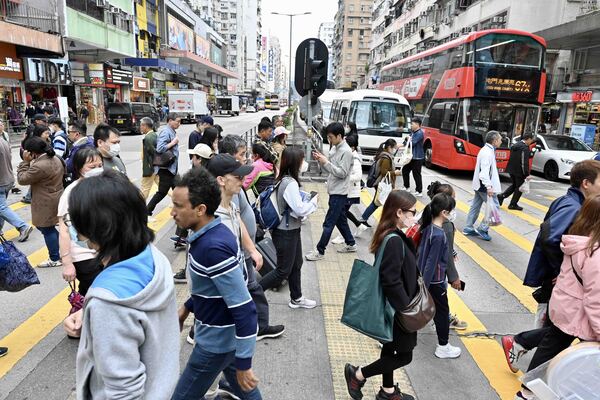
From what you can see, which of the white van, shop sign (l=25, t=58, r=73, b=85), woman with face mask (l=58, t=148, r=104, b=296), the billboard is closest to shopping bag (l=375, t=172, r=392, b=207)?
woman with face mask (l=58, t=148, r=104, b=296)

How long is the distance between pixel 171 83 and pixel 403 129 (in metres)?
44.4

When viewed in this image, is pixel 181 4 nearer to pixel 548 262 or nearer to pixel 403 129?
pixel 403 129

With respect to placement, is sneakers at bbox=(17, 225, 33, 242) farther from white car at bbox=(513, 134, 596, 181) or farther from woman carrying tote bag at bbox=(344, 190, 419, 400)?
white car at bbox=(513, 134, 596, 181)

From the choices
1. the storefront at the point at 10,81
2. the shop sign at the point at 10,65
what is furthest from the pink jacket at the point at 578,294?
the shop sign at the point at 10,65

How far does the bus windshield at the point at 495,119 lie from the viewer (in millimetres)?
12797

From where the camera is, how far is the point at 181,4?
58.2m

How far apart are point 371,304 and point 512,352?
166cm

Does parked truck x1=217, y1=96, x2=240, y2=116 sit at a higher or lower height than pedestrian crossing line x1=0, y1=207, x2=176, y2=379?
higher

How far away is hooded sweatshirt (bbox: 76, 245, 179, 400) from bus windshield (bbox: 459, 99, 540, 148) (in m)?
12.8

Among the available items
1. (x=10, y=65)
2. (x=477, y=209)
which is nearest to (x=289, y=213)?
(x=477, y=209)

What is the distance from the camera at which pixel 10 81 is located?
2172 cm

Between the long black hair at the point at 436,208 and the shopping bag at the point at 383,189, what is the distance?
9.91ft

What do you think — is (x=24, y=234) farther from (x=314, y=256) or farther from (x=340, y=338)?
(x=340, y=338)

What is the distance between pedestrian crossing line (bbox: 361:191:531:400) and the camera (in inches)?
136
